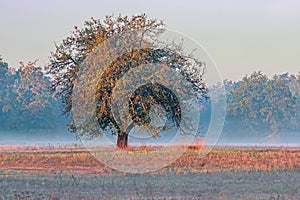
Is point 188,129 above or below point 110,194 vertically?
above

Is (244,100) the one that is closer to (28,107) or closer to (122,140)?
(28,107)

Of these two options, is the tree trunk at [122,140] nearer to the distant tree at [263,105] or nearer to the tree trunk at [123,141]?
the tree trunk at [123,141]

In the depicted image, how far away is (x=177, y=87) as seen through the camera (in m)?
50.4

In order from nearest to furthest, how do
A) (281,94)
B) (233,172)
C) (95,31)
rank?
1. (233,172)
2. (95,31)
3. (281,94)

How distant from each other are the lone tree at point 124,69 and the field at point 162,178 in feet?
20.8

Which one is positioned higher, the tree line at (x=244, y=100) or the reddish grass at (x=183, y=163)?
the tree line at (x=244, y=100)

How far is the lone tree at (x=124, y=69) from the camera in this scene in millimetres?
49656

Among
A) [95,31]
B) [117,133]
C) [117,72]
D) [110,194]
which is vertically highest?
[95,31]

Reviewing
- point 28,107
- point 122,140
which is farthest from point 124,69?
point 28,107

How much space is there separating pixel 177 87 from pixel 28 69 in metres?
70.8

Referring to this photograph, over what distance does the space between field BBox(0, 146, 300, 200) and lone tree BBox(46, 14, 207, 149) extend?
20.8 feet

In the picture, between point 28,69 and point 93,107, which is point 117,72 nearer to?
point 93,107

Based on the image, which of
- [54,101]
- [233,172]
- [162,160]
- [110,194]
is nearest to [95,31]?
[162,160]

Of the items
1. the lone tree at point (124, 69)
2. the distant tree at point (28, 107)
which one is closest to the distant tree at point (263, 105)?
the distant tree at point (28, 107)
